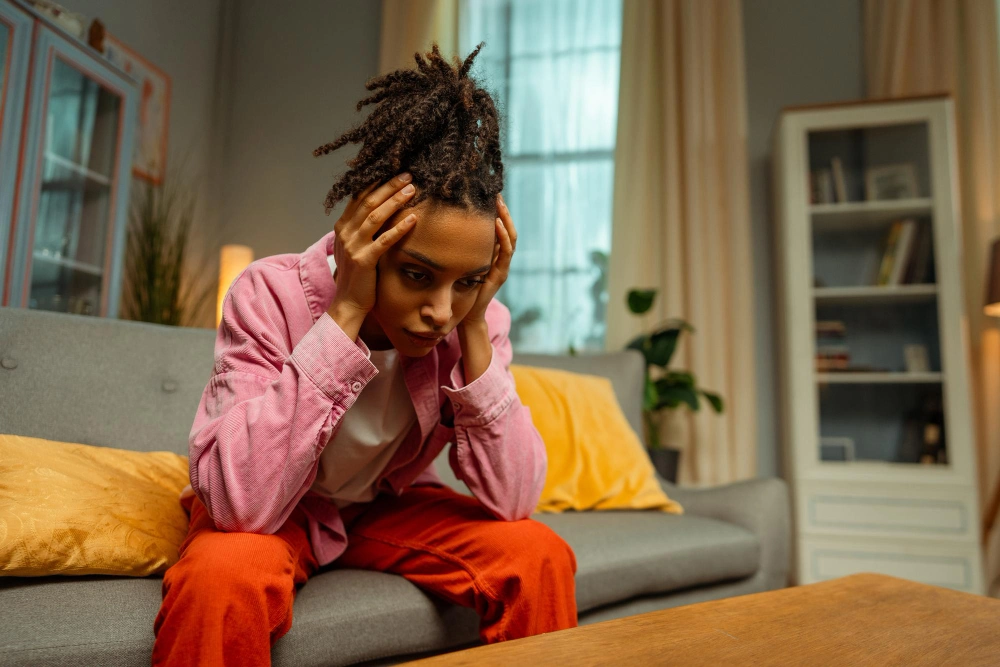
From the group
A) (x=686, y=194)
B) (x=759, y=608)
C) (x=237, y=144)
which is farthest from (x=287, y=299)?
(x=237, y=144)

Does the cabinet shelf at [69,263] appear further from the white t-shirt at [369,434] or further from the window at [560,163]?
the white t-shirt at [369,434]

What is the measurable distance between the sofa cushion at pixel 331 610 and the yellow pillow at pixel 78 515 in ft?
0.11

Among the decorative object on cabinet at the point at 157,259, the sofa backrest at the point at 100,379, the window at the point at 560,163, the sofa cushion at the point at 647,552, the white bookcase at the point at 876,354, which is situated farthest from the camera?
the window at the point at 560,163

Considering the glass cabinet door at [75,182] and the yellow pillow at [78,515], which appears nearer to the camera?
the yellow pillow at [78,515]

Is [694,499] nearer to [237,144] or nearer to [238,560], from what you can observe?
[238,560]

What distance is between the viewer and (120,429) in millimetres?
1316

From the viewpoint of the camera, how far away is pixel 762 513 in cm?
173

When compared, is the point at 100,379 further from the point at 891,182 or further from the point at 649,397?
the point at 891,182

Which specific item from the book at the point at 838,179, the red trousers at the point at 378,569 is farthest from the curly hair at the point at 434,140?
the book at the point at 838,179

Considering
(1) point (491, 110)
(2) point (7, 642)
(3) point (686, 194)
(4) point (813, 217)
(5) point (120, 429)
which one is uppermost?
(3) point (686, 194)

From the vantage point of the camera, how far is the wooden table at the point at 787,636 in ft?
2.13

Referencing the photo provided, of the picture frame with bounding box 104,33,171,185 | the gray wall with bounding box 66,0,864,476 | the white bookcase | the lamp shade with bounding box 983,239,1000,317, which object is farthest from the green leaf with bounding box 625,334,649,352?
the picture frame with bounding box 104,33,171,185

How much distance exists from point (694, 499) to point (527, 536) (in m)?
1.08

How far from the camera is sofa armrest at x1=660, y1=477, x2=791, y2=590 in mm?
1706
